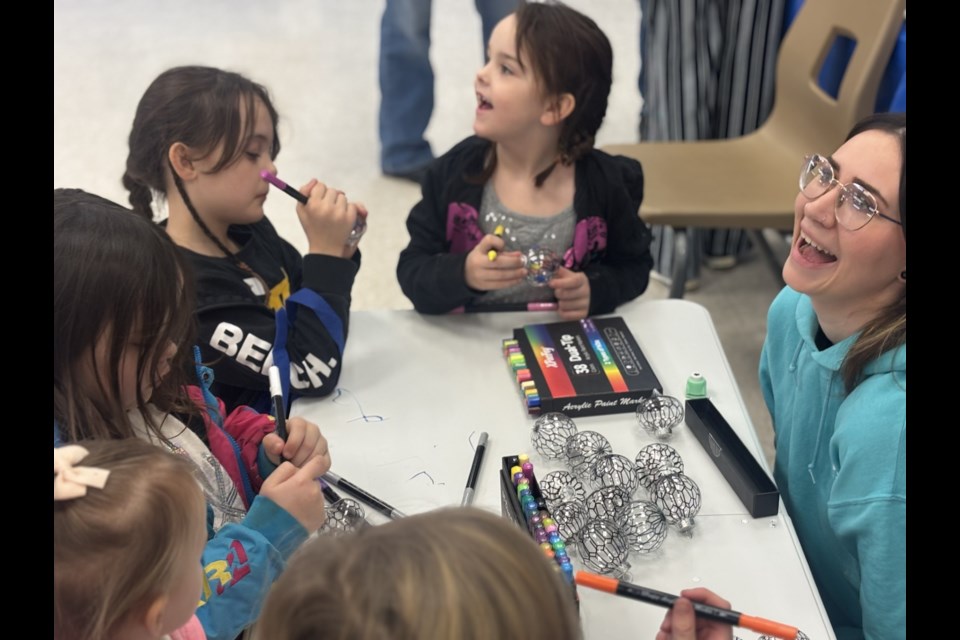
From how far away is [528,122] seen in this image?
1637 millimetres

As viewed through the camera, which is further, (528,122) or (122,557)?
(528,122)

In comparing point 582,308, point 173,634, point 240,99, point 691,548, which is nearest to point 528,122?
point 582,308

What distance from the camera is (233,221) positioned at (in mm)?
1565

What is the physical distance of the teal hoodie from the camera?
1019mm

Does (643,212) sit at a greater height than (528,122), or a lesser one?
lesser

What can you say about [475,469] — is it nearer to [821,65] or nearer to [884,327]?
[884,327]

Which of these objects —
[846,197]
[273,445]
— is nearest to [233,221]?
[273,445]

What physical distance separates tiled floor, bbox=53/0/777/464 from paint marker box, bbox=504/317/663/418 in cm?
103

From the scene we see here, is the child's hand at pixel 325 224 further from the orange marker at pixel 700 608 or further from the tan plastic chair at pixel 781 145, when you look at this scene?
the tan plastic chair at pixel 781 145

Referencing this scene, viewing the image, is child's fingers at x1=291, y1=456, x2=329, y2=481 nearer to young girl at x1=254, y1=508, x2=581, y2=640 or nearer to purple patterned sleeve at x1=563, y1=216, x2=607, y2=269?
young girl at x1=254, y1=508, x2=581, y2=640

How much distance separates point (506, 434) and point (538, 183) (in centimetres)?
53

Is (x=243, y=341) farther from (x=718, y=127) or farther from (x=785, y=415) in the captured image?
(x=718, y=127)

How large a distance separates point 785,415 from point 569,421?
31 cm

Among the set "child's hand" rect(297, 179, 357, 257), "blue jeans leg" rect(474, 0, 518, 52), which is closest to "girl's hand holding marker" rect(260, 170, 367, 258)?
"child's hand" rect(297, 179, 357, 257)
